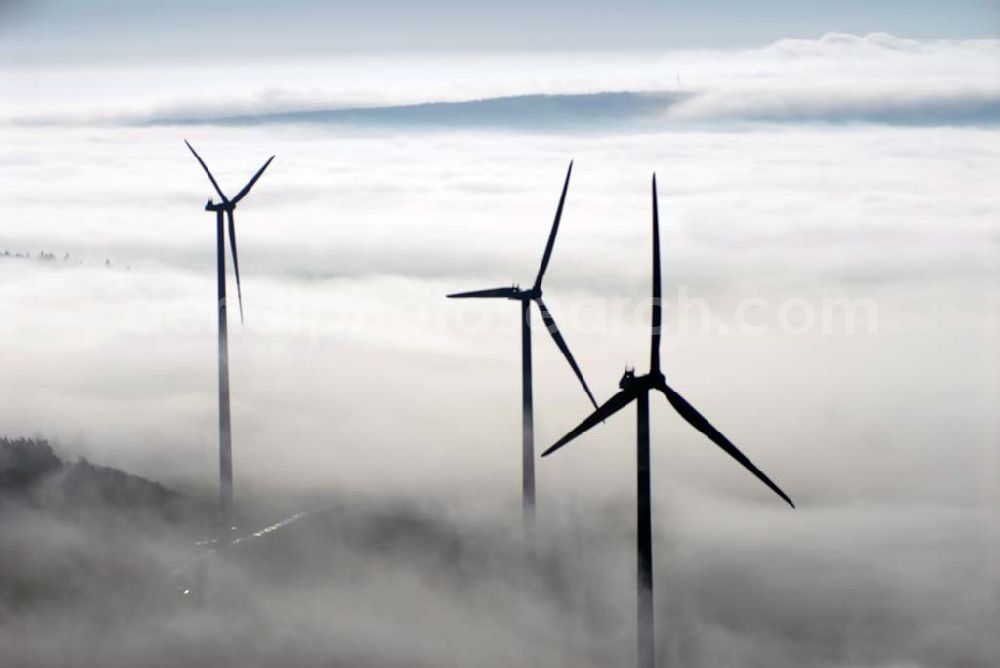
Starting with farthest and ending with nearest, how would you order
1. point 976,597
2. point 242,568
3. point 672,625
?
point 976,597 → point 672,625 → point 242,568

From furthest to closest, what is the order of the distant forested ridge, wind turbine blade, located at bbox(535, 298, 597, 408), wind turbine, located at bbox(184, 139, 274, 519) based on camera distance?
the distant forested ridge < wind turbine, located at bbox(184, 139, 274, 519) < wind turbine blade, located at bbox(535, 298, 597, 408)

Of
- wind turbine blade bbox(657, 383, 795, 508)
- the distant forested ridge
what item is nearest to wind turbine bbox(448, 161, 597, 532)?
wind turbine blade bbox(657, 383, 795, 508)

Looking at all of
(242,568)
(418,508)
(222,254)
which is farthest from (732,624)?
(222,254)

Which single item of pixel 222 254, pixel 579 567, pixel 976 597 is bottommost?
pixel 976 597

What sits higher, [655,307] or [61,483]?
[655,307]

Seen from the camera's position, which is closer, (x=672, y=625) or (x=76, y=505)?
(x=672, y=625)

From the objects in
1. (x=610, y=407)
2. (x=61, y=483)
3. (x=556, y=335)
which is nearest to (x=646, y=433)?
(x=610, y=407)

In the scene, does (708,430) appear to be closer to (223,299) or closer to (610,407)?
(610,407)

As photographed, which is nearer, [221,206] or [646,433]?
[646,433]

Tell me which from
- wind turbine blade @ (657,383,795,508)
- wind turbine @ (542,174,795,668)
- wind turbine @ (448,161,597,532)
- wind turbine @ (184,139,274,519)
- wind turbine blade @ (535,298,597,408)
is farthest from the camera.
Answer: wind turbine @ (184,139,274,519)

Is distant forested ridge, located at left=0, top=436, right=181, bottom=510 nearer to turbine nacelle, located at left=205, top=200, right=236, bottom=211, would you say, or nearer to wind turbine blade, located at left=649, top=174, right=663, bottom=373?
turbine nacelle, located at left=205, top=200, right=236, bottom=211

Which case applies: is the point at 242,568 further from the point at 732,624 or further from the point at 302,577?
the point at 732,624
